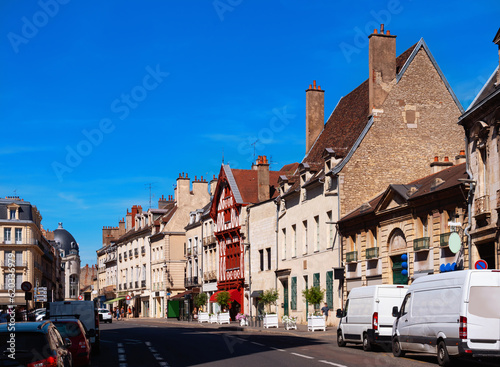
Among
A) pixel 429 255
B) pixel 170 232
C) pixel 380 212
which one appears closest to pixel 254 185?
pixel 170 232

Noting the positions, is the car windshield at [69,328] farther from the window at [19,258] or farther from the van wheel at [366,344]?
the window at [19,258]

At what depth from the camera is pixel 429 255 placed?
32875mm

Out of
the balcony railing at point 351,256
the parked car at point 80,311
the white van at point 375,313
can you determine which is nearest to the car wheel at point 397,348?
the white van at point 375,313

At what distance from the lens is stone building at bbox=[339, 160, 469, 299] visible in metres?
30.9

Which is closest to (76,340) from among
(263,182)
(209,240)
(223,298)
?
(263,182)

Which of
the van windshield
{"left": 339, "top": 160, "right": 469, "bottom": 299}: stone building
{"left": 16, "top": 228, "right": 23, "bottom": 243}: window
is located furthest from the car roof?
{"left": 16, "top": 228, "right": 23, "bottom": 243}: window

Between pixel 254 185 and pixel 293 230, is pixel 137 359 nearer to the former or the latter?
pixel 293 230

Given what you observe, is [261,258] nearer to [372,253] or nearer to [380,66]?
[380,66]

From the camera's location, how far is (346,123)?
1884 inches

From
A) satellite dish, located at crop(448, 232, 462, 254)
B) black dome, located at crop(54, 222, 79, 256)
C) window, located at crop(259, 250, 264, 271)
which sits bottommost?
satellite dish, located at crop(448, 232, 462, 254)

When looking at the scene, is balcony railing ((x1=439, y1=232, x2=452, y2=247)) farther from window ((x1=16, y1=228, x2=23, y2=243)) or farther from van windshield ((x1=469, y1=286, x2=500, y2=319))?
window ((x1=16, y1=228, x2=23, y2=243))

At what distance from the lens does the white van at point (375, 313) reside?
23594 mm

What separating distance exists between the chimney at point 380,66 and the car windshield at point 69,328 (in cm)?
2746

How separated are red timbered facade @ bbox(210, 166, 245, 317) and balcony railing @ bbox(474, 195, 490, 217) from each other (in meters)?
33.9
